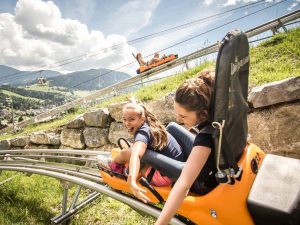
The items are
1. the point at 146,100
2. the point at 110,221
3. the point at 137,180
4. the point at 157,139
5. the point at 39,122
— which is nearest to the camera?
the point at 137,180

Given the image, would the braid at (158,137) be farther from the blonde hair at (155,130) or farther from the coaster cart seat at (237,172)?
the coaster cart seat at (237,172)

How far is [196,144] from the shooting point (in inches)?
59.6

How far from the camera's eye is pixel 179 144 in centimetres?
270

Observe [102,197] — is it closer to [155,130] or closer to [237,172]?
[155,130]

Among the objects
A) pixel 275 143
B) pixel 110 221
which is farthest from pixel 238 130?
pixel 110 221

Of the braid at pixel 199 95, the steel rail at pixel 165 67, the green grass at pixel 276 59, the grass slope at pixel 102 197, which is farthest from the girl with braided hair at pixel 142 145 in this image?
the steel rail at pixel 165 67

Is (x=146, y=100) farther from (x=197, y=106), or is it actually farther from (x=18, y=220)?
(x=197, y=106)

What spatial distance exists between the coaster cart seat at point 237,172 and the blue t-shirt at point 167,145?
2.22 ft

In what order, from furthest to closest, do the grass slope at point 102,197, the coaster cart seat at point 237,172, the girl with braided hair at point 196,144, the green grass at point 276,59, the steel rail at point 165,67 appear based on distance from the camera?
the steel rail at point 165,67, the green grass at point 276,59, the grass slope at point 102,197, the girl with braided hair at point 196,144, the coaster cart seat at point 237,172

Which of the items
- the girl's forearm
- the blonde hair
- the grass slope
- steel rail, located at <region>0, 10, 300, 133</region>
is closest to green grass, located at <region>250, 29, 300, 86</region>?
the grass slope

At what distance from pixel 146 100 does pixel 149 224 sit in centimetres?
279

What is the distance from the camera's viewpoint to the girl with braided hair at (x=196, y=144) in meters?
1.48

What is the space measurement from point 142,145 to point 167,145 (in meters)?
0.28

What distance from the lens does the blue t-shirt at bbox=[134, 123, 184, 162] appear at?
7.88ft
